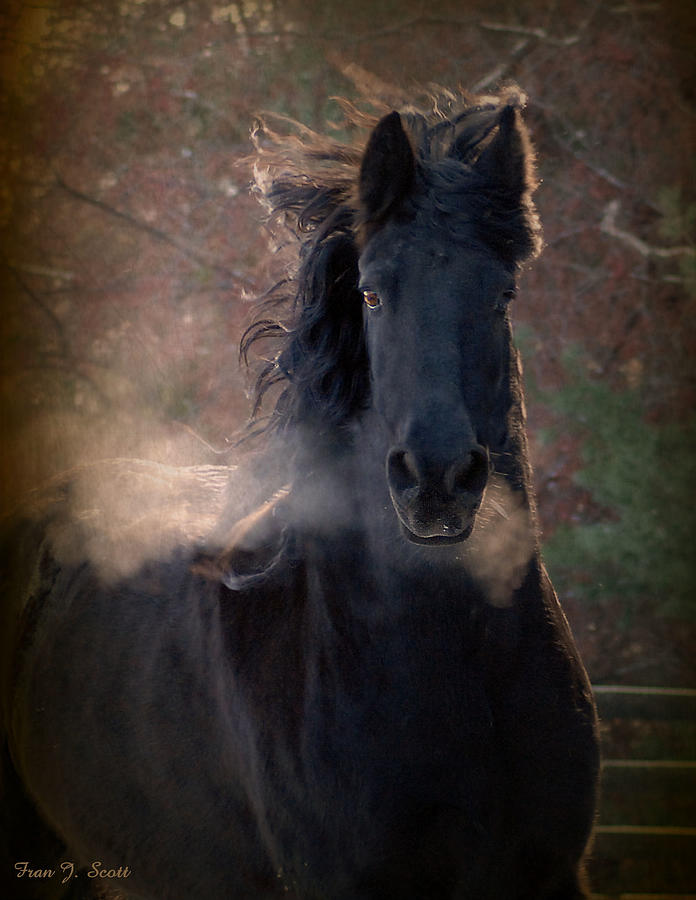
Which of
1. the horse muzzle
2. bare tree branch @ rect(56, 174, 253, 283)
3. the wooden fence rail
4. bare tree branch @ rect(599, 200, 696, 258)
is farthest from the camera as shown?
bare tree branch @ rect(56, 174, 253, 283)

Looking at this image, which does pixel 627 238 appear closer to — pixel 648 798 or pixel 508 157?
pixel 508 157

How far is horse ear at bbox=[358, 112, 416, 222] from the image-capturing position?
1103mm

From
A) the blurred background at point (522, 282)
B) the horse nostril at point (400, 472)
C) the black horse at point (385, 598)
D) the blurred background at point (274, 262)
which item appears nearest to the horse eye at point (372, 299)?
the black horse at point (385, 598)

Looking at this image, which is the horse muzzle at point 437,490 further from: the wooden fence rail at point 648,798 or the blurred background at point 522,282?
the wooden fence rail at point 648,798

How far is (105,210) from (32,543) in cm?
121

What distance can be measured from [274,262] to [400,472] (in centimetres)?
192

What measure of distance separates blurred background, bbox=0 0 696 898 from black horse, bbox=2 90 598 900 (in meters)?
0.42

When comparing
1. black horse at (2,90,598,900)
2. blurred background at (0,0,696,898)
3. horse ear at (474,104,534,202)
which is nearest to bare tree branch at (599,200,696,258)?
blurred background at (0,0,696,898)

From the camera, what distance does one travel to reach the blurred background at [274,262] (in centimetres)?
196

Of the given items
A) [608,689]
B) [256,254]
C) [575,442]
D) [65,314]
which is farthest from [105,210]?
[608,689]

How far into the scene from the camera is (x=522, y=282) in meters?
2.90

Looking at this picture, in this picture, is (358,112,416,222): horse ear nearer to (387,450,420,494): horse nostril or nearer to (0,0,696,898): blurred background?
(387,450,420,494): horse nostril

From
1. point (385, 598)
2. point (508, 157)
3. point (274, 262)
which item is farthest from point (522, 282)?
point (385, 598)

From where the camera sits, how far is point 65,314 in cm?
241
